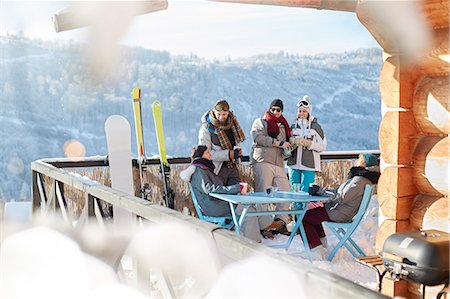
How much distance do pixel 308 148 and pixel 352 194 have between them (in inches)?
43.8

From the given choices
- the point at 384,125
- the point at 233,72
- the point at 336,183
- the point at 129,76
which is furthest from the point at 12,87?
the point at 384,125

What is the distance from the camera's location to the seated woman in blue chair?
5.57 metres

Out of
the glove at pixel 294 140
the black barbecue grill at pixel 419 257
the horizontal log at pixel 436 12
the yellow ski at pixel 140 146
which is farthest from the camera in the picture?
the yellow ski at pixel 140 146

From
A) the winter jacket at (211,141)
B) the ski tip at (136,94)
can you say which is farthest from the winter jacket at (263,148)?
the ski tip at (136,94)

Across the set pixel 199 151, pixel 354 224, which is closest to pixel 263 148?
pixel 199 151

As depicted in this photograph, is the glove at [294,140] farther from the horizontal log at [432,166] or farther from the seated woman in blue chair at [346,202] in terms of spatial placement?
the horizontal log at [432,166]

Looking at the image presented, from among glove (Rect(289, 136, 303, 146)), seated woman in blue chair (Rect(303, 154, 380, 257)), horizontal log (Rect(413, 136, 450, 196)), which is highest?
horizontal log (Rect(413, 136, 450, 196))

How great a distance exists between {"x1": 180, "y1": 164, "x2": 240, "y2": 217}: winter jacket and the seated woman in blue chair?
74 centimetres

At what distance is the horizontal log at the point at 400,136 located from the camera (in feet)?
12.5

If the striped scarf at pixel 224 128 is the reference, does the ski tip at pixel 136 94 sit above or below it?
above

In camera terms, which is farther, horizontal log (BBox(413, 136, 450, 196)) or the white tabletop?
the white tabletop

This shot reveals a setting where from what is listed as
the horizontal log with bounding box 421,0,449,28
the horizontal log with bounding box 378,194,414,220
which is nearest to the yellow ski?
the horizontal log with bounding box 378,194,414,220

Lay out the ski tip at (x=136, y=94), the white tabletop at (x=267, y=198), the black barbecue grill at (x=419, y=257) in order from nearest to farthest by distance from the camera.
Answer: the black barbecue grill at (x=419, y=257) → the white tabletop at (x=267, y=198) → the ski tip at (x=136, y=94)

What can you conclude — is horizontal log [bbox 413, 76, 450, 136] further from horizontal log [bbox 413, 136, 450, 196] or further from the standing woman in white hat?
the standing woman in white hat
